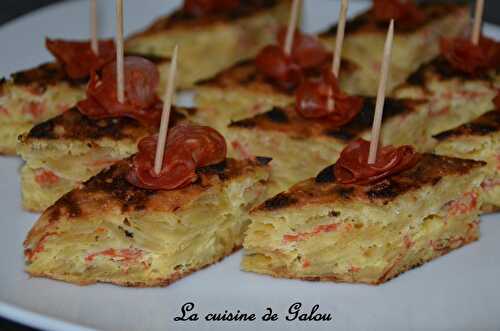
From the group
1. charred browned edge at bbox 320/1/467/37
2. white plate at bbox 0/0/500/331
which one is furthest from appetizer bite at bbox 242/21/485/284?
charred browned edge at bbox 320/1/467/37

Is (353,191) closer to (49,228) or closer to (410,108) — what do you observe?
(410,108)

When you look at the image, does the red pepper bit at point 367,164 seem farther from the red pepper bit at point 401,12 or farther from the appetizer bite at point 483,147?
the red pepper bit at point 401,12

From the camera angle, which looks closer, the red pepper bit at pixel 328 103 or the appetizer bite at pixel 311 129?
the appetizer bite at pixel 311 129

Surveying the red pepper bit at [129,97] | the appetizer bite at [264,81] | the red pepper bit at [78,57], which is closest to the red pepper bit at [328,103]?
the appetizer bite at [264,81]

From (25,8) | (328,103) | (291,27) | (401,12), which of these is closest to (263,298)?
(328,103)

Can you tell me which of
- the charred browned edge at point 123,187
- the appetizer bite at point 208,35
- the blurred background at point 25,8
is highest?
the charred browned edge at point 123,187

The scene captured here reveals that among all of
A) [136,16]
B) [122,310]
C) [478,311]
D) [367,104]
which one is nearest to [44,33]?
[136,16]

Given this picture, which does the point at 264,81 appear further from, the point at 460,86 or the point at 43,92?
the point at 43,92

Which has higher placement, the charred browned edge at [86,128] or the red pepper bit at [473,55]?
the red pepper bit at [473,55]
